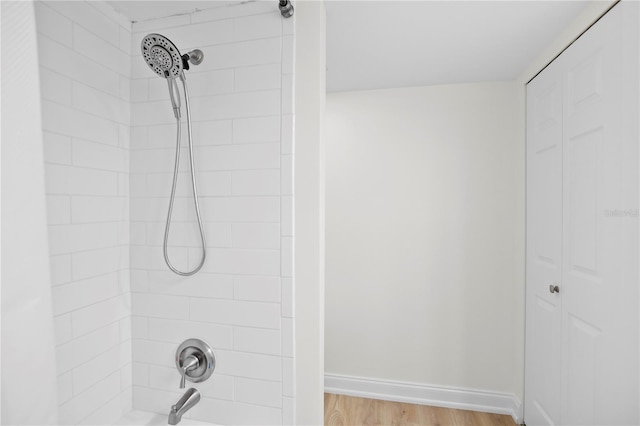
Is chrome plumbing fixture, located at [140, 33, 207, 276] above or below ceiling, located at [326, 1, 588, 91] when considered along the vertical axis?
below

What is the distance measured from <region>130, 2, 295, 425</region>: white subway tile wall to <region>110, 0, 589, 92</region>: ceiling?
0.56ft

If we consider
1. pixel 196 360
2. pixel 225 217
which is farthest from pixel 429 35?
pixel 196 360

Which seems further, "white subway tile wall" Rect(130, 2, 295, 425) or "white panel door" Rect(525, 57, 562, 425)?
"white panel door" Rect(525, 57, 562, 425)

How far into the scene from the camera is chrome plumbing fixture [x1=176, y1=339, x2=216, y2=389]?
1.38m

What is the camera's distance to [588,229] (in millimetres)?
1403

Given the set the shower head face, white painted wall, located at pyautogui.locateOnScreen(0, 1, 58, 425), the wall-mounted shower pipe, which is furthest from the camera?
the wall-mounted shower pipe

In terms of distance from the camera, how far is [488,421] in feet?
7.04

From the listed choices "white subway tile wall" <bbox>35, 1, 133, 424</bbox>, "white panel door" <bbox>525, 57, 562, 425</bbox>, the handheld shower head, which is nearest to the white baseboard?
"white panel door" <bbox>525, 57, 562, 425</bbox>

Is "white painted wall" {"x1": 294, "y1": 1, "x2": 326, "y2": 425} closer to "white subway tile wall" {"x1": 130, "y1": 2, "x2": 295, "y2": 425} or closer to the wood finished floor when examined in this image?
"white subway tile wall" {"x1": 130, "y1": 2, "x2": 295, "y2": 425}

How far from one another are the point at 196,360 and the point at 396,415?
1.55 m

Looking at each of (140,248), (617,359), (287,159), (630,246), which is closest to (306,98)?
(287,159)

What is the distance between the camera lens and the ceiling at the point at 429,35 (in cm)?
140

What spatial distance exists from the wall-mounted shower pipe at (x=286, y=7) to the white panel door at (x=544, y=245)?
1393mm

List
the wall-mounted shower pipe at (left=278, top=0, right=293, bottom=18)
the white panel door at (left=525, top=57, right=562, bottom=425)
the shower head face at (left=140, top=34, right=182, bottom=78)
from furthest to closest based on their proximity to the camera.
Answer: the white panel door at (left=525, top=57, right=562, bottom=425), the wall-mounted shower pipe at (left=278, top=0, right=293, bottom=18), the shower head face at (left=140, top=34, right=182, bottom=78)
